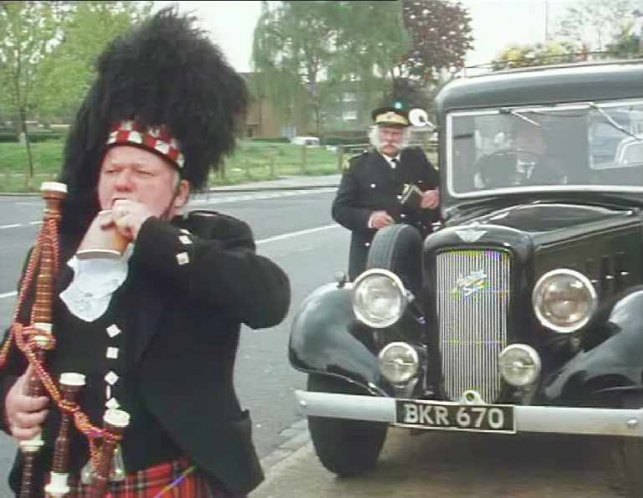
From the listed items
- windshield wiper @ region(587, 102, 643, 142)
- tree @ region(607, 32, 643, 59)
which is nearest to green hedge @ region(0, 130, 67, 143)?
windshield wiper @ region(587, 102, 643, 142)

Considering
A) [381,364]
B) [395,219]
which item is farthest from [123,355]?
[395,219]

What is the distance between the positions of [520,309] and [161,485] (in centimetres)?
316

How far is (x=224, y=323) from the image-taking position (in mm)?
2098

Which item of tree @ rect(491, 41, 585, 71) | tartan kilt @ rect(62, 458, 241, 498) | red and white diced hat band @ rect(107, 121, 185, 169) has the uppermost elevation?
tree @ rect(491, 41, 585, 71)

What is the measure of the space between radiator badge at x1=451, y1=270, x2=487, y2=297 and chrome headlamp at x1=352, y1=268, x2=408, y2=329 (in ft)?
1.03

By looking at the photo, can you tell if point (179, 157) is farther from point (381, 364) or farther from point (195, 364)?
point (381, 364)

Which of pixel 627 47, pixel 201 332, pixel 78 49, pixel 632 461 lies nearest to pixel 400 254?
pixel 632 461

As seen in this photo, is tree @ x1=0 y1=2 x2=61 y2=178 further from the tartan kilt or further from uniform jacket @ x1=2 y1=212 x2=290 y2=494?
the tartan kilt

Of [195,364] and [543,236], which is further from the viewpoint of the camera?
[543,236]

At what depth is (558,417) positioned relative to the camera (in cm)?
469

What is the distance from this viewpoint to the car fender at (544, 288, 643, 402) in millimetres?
4676

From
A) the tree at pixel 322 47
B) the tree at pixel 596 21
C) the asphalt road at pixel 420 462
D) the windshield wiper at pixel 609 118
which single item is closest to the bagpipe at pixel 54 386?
the tree at pixel 322 47

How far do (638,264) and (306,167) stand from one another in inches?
137

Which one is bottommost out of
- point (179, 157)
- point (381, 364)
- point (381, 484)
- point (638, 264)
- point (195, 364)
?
point (381, 484)
